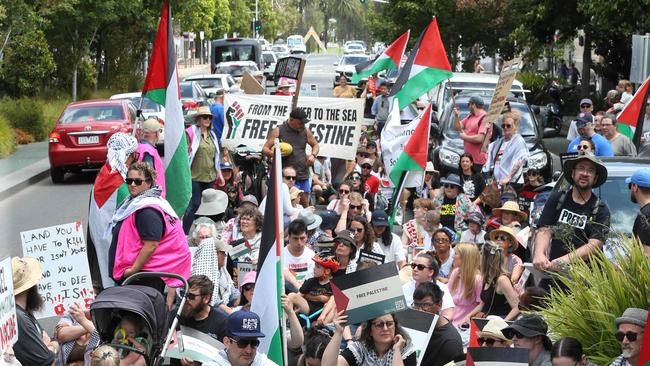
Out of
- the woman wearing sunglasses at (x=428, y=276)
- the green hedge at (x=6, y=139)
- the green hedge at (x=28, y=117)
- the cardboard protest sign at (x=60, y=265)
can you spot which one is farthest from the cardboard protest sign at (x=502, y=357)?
the green hedge at (x=28, y=117)

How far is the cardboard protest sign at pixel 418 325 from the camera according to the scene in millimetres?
7559

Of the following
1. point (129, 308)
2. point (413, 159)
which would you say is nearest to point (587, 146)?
point (413, 159)

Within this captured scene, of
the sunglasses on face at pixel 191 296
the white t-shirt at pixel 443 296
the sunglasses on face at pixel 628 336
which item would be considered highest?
the sunglasses on face at pixel 628 336

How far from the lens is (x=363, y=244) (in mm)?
10867

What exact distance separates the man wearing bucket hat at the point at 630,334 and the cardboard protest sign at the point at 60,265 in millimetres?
3550

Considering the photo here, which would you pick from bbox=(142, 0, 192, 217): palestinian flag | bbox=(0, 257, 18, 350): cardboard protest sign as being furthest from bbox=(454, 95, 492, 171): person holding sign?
bbox=(0, 257, 18, 350): cardboard protest sign

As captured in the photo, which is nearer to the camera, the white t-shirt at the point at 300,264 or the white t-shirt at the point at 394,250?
the white t-shirt at the point at 300,264

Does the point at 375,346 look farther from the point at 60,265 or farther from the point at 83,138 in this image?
the point at 83,138

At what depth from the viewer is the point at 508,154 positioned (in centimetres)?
1509

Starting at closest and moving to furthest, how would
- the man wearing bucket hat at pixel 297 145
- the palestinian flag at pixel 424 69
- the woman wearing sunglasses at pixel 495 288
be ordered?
the woman wearing sunglasses at pixel 495 288 < the man wearing bucket hat at pixel 297 145 < the palestinian flag at pixel 424 69

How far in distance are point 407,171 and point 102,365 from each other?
8272 millimetres

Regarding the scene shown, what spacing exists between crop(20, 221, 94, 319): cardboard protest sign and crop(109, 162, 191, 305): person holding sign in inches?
11.6

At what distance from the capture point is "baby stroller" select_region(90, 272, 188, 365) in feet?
21.8

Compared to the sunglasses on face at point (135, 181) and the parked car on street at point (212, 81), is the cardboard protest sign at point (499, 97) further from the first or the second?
the parked car on street at point (212, 81)
